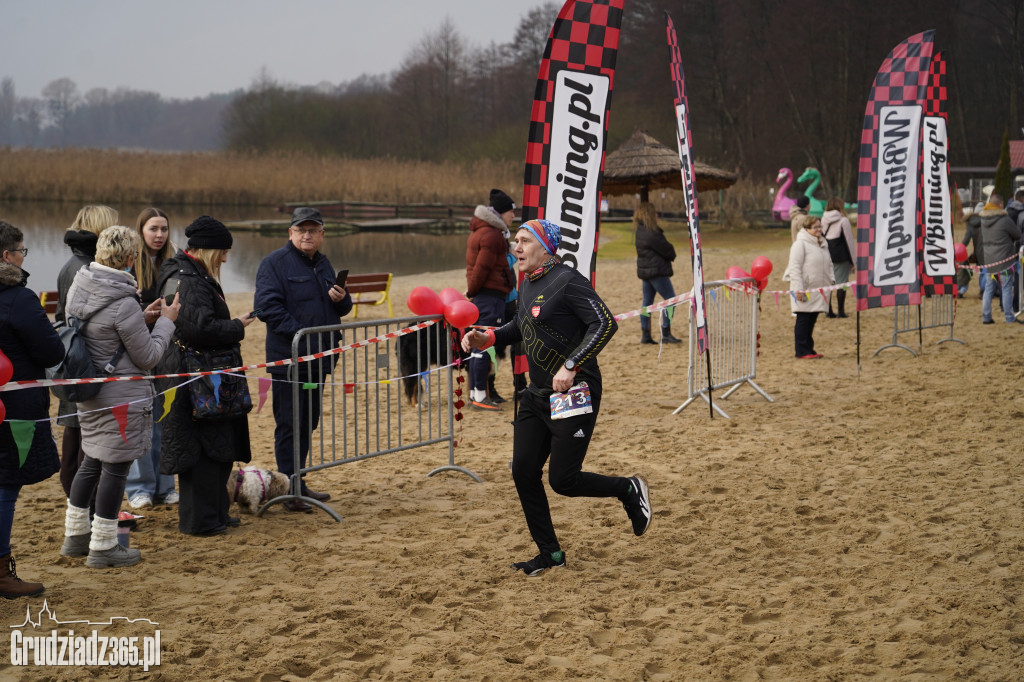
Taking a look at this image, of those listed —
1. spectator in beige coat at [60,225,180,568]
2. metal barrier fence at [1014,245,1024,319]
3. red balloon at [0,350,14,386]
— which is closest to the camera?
red balloon at [0,350,14,386]

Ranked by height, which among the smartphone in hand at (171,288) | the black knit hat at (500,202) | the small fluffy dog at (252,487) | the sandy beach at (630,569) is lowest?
the sandy beach at (630,569)

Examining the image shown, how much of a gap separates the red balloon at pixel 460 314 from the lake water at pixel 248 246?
1714 centimetres

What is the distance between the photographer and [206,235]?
5414 mm

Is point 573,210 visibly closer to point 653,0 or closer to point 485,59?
point 653,0

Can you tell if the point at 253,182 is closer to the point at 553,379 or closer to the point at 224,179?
the point at 224,179

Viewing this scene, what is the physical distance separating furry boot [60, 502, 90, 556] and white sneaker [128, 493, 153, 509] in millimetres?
901

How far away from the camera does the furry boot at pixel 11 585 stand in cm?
457

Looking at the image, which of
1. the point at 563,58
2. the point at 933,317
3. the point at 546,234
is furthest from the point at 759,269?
the point at 546,234

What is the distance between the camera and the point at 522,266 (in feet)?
16.5

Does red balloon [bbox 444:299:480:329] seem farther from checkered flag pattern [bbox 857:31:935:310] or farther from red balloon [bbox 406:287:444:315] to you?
checkered flag pattern [bbox 857:31:935:310]

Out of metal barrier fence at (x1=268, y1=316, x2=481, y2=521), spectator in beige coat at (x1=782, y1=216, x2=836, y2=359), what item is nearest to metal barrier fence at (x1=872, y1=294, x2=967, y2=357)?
spectator in beige coat at (x1=782, y1=216, x2=836, y2=359)

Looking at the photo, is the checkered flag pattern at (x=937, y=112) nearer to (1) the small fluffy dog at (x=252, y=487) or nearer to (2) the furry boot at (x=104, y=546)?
(1) the small fluffy dog at (x=252, y=487)

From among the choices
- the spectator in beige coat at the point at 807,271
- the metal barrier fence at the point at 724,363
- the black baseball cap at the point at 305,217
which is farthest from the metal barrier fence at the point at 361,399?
the spectator in beige coat at the point at 807,271

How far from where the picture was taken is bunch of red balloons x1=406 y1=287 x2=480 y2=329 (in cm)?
684
